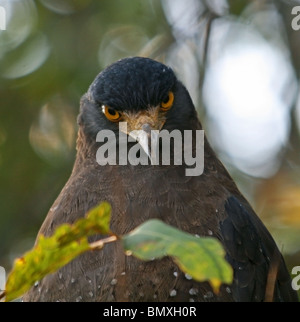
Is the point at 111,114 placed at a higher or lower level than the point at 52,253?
lower

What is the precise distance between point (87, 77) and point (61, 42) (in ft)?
1.91

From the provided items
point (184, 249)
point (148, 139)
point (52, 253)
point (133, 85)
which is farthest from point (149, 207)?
point (184, 249)

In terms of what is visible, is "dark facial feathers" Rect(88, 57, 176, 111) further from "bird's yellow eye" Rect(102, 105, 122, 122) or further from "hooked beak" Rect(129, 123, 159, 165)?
"hooked beak" Rect(129, 123, 159, 165)

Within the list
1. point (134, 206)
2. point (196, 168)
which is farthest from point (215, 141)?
point (134, 206)

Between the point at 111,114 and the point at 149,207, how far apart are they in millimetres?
829

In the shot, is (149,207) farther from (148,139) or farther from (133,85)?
(133,85)

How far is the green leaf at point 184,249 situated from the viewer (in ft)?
8.80

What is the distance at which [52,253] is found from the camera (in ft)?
9.78

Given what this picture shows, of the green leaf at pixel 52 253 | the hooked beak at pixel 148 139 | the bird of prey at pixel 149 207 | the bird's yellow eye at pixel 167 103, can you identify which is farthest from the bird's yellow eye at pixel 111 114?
the green leaf at pixel 52 253

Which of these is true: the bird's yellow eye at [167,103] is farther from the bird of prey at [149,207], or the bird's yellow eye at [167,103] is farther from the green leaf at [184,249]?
the green leaf at [184,249]

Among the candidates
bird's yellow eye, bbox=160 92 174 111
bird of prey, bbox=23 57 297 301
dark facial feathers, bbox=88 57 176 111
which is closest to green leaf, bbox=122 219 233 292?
bird of prey, bbox=23 57 297 301

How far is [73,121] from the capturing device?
8.12 meters

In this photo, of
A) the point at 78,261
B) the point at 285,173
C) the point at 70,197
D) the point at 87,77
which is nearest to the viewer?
the point at 78,261
